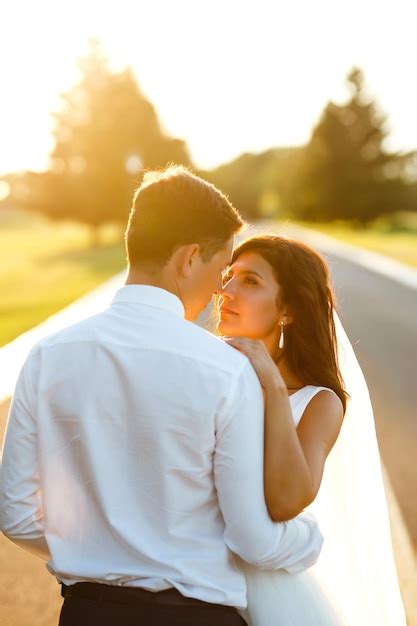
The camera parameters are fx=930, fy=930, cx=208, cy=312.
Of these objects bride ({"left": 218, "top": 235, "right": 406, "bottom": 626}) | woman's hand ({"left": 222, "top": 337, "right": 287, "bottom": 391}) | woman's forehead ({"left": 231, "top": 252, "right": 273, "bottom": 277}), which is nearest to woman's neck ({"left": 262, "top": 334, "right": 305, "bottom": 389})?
bride ({"left": 218, "top": 235, "right": 406, "bottom": 626})

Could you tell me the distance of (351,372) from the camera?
3.64m

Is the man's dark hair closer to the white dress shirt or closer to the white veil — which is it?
the white dress shirt

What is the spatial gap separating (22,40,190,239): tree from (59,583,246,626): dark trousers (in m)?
63.0

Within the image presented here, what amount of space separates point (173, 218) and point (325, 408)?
0.93 meters

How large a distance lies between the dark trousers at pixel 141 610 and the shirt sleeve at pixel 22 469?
0.72 feet

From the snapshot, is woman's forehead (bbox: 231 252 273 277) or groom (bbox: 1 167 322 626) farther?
woman's forehead (bbox: 231 252 273 277)

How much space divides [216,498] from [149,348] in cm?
40

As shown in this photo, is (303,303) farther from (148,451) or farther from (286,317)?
(148,451)

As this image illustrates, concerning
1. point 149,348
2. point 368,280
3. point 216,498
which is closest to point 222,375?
point 149,348

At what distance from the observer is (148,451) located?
6.75 feet

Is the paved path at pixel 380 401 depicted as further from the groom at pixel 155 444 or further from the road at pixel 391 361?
the groom at pixel 155 444

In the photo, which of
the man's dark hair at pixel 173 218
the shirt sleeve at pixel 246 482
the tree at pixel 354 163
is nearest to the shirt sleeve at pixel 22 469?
the man's dark hair at pixel 173 218

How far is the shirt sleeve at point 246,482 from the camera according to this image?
2.01 meters

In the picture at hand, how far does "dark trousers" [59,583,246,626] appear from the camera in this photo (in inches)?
84.9
